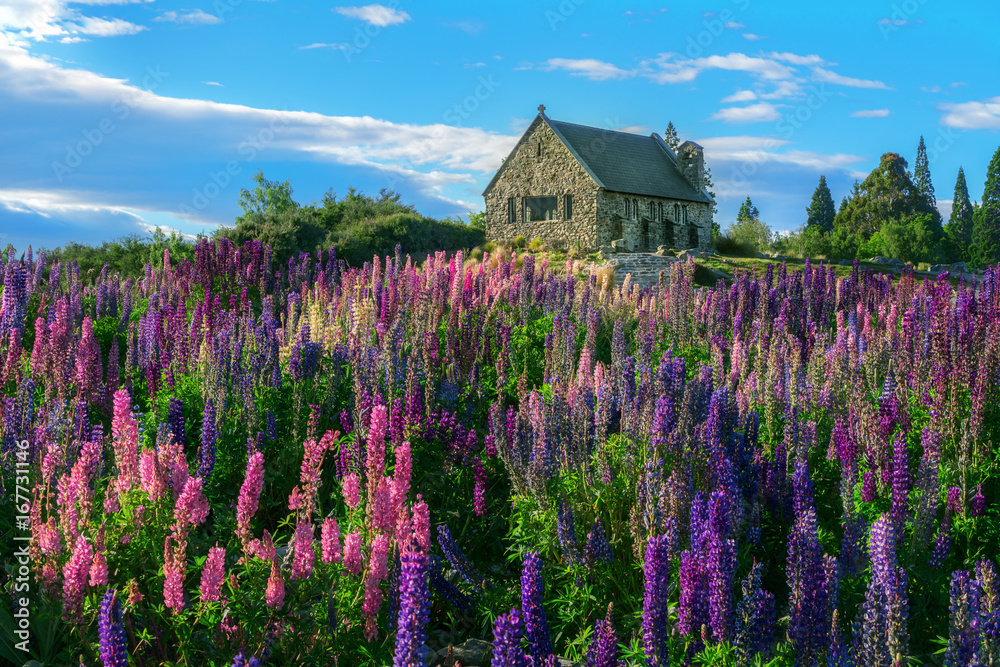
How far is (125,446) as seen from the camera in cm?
327

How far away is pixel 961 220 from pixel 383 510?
76.1m

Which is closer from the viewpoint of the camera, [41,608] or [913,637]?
[41,608]

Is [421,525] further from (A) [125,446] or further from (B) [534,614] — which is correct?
(A) [125,446]

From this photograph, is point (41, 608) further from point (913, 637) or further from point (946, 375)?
point (946, 375)

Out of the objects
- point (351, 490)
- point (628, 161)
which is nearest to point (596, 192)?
point (628, 161)

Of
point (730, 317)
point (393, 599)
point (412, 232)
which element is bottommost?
point (393, 599)

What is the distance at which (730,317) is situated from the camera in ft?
29.4

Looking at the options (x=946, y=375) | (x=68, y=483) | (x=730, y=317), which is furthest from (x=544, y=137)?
(x=68, y=483)

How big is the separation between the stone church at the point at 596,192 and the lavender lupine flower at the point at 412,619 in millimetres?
33051

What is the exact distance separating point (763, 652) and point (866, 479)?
1.74 meters

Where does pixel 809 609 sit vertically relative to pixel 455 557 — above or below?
above

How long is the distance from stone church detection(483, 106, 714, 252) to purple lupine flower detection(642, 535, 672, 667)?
107 feet

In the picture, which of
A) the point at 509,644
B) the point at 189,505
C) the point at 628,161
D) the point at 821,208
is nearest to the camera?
the point at 509,644

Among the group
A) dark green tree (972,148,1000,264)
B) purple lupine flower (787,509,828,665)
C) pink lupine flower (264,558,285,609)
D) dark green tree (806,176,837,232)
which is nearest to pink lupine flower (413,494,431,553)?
pink lupine flower (264,558,285,609)
